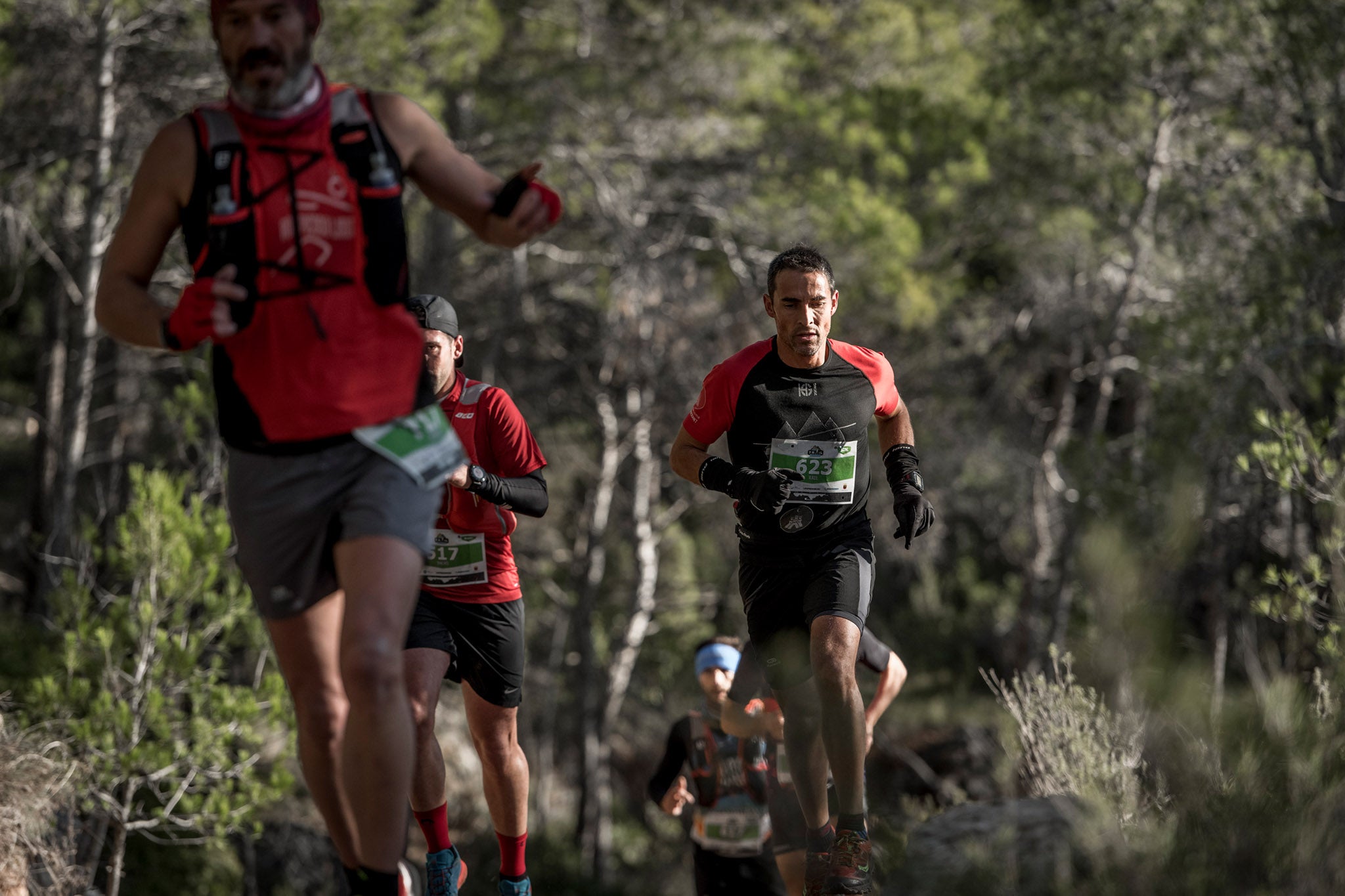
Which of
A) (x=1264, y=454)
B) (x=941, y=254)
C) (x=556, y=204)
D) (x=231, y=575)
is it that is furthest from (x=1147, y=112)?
(x=556, y=204)

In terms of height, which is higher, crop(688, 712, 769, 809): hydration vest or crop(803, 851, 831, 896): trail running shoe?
crop(803, 851, 831, 896): trail running shoe

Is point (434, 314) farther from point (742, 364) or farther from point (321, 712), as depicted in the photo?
point (321, 712)

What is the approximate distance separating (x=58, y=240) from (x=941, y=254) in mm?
12115

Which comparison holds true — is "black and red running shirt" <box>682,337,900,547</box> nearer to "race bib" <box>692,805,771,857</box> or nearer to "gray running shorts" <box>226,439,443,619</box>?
"gray running shorts" <box>226,439,443,619</box>

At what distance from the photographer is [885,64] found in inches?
764

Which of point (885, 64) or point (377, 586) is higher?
point (885, 64)

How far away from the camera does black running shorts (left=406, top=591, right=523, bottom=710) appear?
13.9ft

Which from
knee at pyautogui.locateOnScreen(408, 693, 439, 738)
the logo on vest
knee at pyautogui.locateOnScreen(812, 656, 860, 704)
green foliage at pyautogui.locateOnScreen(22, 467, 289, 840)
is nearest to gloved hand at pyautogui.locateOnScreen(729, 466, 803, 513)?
the logo on vest

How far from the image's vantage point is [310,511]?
265 cm

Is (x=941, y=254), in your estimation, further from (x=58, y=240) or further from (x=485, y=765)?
(x=485, y=765)

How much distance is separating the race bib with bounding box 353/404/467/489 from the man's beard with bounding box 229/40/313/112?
2.27 feet

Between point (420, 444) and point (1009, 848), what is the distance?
1726 mm

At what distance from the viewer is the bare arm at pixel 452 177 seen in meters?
2.74

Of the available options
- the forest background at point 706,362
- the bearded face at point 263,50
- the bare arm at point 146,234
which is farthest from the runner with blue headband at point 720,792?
the bearded face at point 263,50
